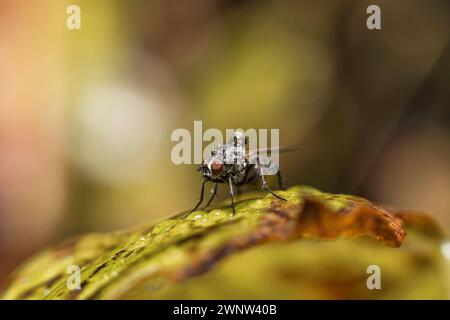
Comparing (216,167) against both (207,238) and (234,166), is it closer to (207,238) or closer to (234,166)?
(234,166)

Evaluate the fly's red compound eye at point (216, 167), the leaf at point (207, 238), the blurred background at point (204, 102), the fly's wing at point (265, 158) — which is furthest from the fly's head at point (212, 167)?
the blurred background at point (204, 102)

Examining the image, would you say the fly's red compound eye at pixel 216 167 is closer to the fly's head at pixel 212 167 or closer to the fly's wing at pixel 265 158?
the fly's head at pixel 212 167

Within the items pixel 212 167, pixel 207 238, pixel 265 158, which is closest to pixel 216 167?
pixel 212 167

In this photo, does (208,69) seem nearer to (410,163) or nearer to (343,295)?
(410,163)

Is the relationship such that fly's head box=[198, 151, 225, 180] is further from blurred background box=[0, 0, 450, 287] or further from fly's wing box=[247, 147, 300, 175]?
blurred background box=[0, 0, 450, 287]

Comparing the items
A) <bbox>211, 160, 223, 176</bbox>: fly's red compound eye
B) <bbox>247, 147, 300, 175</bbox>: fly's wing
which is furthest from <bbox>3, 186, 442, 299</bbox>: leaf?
<bbox>247, 147, 300, 175</bbox>: fly's wing
